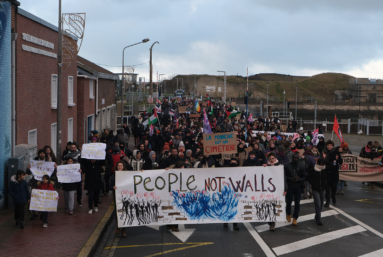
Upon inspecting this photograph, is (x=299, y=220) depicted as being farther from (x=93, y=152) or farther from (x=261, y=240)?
(x=93, y=152)

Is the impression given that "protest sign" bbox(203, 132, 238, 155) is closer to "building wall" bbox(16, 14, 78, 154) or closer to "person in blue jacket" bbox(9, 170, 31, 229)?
"person in blue jacket" bbox(9, 170, 31, 229)

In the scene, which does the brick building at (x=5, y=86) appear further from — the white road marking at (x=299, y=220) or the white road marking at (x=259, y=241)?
the white road marking at (x=299, y=220)

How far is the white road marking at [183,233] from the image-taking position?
31.5 feet

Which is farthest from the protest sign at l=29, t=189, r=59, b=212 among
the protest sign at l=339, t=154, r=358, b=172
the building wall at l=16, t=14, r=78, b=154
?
the protest sign at l=339, t=154, r=358, b=172

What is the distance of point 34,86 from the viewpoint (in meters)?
15.5

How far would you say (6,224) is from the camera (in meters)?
10.6

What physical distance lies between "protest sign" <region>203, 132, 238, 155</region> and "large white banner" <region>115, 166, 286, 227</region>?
91.7 inches

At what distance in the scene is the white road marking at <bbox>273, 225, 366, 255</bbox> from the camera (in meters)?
8.76

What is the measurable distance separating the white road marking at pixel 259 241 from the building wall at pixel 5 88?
21.3 feet

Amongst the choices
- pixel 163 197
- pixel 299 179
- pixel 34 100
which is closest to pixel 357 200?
pixel 299 179

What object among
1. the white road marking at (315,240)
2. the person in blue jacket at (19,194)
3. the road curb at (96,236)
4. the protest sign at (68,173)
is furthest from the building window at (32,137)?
the white road marking at (315,240)

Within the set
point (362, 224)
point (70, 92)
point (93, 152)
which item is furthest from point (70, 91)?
point (362, 224)

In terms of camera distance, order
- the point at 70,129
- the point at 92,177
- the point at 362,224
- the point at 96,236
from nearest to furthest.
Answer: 1. the point at 96,236
2. the point at 362,224
3. the point at 92,177
4. the point at 70,129

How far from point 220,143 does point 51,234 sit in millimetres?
5028
